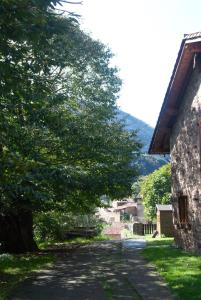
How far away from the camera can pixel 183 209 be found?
767 inches

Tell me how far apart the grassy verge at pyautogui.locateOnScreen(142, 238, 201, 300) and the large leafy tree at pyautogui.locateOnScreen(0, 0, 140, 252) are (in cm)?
362

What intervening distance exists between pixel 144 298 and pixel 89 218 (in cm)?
3470

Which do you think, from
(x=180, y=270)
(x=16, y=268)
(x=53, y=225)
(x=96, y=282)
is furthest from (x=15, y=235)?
(x=180, y=270)

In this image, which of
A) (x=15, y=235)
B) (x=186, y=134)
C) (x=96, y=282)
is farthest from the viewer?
(x=15, y=235)

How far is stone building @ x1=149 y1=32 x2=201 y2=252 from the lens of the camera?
16844 mm

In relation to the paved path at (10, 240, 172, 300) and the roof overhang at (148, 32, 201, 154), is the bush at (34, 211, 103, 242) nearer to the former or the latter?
the roof overhang at (148, 32, 201, 154)

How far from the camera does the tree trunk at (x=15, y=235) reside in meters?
22.7

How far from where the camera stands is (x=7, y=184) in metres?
10.9

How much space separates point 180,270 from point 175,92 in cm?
796

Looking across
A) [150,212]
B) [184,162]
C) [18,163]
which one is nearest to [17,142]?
[18,163]

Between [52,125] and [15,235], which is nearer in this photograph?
[52,125]

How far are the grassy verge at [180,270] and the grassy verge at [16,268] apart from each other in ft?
12.5

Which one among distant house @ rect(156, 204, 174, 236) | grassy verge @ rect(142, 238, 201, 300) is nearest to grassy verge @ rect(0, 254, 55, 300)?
grassy verge @ rect(142, 238, 201, 300)

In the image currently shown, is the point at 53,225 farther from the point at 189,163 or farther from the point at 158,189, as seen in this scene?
the point at 158,189
